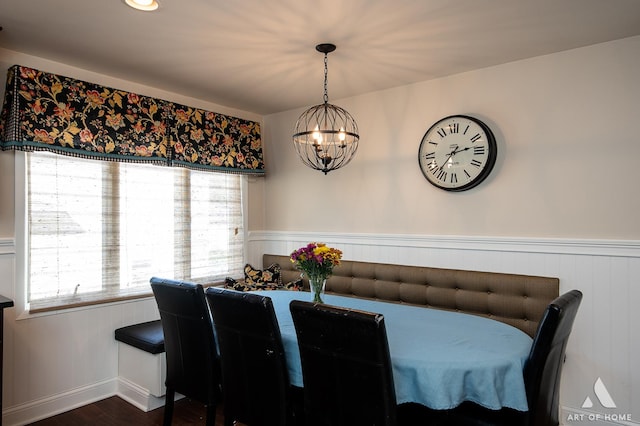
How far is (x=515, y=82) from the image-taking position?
285 cm

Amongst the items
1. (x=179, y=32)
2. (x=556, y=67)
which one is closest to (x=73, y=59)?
(x=179, y=32)

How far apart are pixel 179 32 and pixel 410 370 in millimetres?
2199

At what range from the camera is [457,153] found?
3053 millimetres

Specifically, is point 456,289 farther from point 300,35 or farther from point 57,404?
point 57,404

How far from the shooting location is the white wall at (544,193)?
2467 millimetres

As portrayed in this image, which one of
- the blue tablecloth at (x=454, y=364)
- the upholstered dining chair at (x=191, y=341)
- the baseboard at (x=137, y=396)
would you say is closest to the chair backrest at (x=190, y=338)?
the upholstered dining chair at (x=191, y=341)

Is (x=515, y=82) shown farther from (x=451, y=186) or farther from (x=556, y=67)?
(x=451, y=186)

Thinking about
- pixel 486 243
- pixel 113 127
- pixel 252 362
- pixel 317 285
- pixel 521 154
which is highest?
pixel 113 127

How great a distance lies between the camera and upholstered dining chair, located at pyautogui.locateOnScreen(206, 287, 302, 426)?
6.04 ft

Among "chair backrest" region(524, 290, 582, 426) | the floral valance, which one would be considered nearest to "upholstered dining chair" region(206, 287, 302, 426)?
"chair backrest" region(524, 290, 582, 426)

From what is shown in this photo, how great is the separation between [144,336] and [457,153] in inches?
105

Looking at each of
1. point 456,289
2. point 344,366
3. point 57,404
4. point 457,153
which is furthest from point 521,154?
point 57,404

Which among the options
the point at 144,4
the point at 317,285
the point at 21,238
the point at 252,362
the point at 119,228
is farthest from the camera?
the point at 119,228

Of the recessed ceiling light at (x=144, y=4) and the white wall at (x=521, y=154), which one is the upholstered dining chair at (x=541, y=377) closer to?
the white wall at (x=521, y=154)
